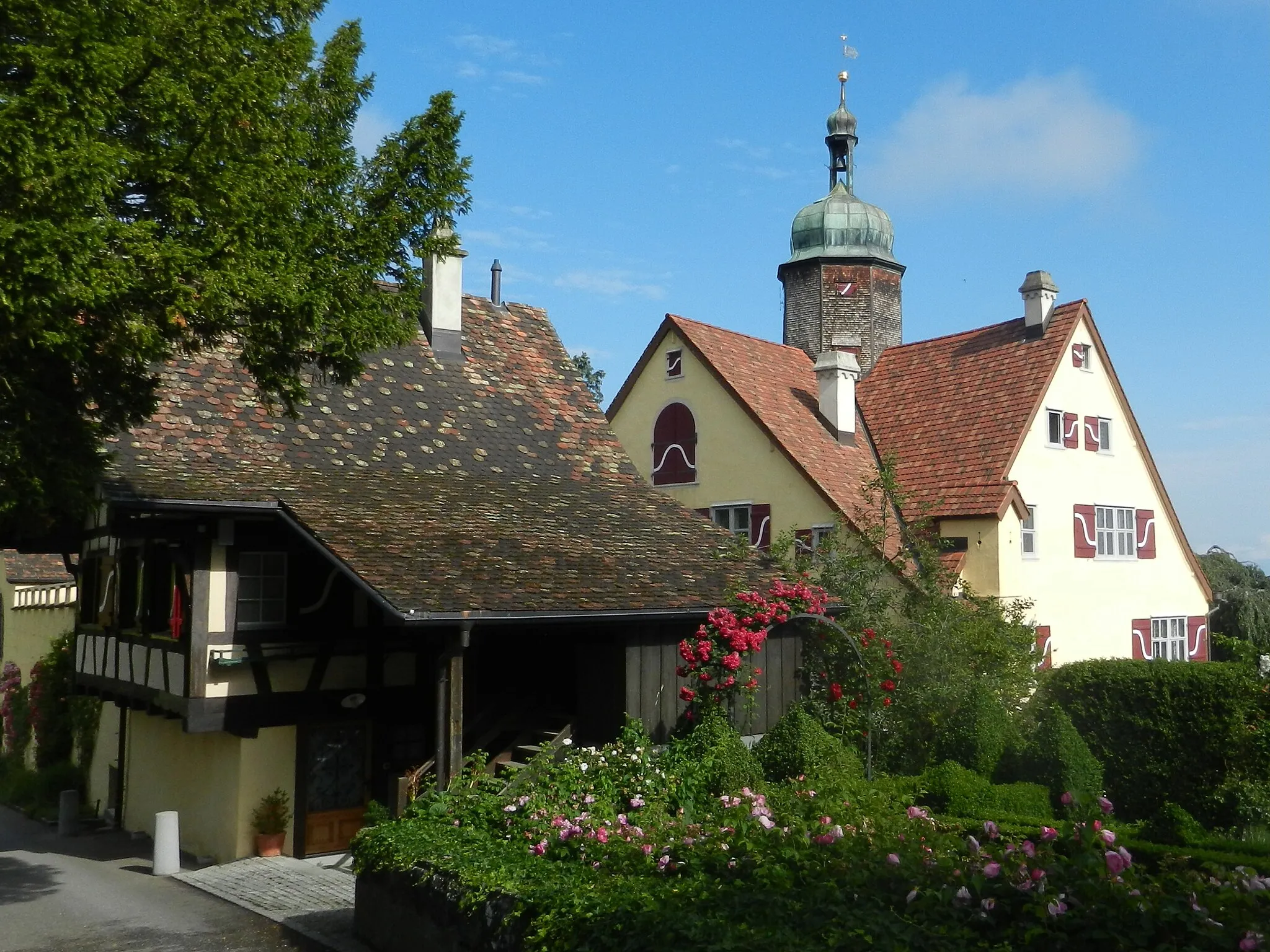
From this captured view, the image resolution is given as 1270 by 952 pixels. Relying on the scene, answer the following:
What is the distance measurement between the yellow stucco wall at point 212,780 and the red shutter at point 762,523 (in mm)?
12057

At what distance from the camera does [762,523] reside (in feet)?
81.8

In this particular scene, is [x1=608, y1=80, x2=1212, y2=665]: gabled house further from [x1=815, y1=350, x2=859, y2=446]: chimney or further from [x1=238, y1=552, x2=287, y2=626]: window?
[x1=238, y1=552, x2=287, y2=626]: window

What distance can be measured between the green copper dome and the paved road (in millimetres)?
26523

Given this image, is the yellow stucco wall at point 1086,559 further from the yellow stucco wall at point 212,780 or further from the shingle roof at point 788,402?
the yellow stucco wall at point 212,780

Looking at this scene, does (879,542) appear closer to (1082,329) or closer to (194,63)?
(1082,329)

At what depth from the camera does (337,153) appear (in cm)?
1047

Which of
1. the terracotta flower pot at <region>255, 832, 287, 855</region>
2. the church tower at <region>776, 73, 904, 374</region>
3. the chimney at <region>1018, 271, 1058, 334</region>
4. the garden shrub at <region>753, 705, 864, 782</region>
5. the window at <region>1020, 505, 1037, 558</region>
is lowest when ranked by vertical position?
the terracotta flower pot at <region>255, 832, 287, 855</region>

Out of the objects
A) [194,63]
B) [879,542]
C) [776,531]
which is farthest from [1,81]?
[776,531]

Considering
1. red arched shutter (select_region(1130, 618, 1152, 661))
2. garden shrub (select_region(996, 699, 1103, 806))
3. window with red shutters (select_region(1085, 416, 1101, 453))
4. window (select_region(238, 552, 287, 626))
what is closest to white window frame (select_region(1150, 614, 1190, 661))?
red arched shutter (select_region(1130, 618, 1152, 661))

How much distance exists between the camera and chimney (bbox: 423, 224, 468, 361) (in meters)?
19.9

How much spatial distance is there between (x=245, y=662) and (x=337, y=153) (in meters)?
6.64

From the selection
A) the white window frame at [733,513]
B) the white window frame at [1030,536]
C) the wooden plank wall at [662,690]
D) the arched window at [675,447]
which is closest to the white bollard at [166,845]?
the wooden plank wall at [662,690]

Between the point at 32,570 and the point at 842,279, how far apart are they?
23392 millimetres

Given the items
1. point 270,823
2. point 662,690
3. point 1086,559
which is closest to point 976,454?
point 1086,559
